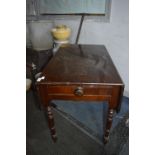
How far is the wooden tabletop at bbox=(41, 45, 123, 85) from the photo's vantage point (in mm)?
964

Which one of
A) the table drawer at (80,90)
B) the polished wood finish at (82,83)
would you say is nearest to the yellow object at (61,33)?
the polished wood finish at (82,83)

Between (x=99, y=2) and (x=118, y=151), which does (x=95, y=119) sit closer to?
(x=118, y=151)

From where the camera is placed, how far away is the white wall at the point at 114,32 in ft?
5.16

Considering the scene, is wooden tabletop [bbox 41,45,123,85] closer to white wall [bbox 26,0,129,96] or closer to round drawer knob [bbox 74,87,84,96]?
round drawer knob [bbox 74,87,84,96]

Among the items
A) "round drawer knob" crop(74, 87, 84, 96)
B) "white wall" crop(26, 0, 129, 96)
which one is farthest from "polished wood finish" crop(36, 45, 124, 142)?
"white wall" crop(26, 0, 129, 96)

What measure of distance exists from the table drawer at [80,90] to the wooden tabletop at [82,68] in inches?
1.3

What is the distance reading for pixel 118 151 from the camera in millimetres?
1222

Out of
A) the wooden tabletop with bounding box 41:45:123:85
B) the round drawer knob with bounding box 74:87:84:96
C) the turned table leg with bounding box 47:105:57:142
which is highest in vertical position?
the wooden tabletop with bounding box 41:45:123:85

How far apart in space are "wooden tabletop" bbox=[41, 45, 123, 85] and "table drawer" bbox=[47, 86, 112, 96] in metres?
0.03
